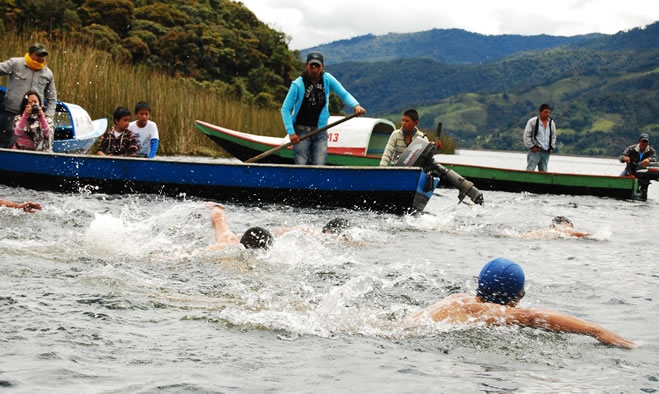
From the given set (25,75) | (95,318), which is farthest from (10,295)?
(25,75)

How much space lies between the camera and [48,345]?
5082 mm

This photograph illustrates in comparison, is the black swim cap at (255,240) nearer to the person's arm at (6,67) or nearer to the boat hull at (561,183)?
the person's arm at (6,67)

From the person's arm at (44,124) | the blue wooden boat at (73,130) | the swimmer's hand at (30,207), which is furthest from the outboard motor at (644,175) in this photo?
the swimmer's hand at (30,207)

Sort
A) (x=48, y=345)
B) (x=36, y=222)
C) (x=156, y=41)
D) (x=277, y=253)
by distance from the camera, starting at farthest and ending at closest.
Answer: (x=156, y=41), (x=36, y=222), (x=277, y=253), (x=48, y=345)

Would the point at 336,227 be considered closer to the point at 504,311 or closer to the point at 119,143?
the point at 504,311

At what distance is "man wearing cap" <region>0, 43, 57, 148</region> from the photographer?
13.5 meters

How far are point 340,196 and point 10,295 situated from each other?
23.8 ft

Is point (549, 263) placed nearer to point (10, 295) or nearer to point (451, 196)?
point (10, 295)

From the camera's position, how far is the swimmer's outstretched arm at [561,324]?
19.2ft

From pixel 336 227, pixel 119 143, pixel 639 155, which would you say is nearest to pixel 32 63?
pixel 119 143

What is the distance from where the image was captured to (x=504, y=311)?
6.06 m

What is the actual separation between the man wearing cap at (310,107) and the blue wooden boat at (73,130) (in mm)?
6327

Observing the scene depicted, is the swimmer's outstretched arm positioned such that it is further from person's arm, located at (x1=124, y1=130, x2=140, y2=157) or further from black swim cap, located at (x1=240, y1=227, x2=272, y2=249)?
person's arm, located at (x1=124, y1=130, x2=140, y2=157)

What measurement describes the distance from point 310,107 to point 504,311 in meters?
7.51
